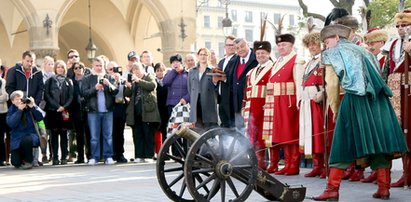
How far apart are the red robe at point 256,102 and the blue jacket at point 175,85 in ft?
8.61

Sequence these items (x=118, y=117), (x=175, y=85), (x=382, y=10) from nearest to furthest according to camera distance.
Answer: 1. (x=175, y=85)
2. (x=118, y=117)
3. (x=382, y=10)

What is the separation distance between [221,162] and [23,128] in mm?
6810

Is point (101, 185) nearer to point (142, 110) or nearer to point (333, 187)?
point (333, 187)

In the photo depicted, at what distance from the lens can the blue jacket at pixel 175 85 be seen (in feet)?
45.1

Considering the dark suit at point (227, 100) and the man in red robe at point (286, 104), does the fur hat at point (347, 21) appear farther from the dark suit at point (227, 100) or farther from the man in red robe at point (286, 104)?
the dark suit at point (227, 100)

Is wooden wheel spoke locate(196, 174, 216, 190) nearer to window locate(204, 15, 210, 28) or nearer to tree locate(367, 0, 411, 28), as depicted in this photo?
tree locate(367, 0, 411, 28)

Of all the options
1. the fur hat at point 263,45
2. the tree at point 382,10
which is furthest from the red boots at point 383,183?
the tree at point 382,10

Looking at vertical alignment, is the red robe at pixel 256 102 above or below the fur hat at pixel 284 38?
below

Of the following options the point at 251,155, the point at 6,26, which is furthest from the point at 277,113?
the point at 6,26

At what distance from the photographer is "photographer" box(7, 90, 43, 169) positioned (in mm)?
12953

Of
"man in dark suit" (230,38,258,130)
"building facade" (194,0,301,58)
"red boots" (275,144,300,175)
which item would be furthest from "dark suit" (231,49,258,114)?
"building facade" (194,0,301,58)

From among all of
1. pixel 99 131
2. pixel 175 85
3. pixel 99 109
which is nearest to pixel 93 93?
pixel 99 109

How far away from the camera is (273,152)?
11.0 meters

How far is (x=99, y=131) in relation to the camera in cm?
1366
